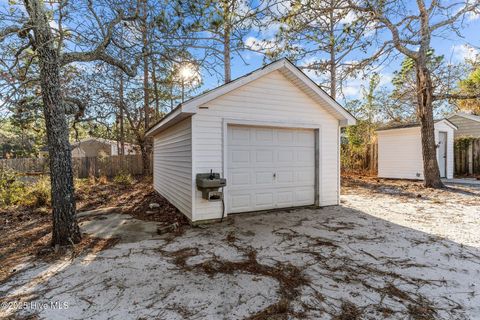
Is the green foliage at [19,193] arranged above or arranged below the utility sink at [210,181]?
below

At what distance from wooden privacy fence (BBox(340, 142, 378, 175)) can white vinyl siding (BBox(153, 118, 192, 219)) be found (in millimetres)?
12285

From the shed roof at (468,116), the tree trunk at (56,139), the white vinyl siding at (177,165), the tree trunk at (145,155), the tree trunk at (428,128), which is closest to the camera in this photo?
the tree trunk at (56,139)

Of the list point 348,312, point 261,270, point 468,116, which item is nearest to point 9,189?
point 261,270

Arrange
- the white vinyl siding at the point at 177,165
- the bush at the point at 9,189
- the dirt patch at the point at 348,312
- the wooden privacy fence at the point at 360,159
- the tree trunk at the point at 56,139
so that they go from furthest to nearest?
the wooden privacy fence at the point at 360,159
the bush at the point at 9,189
the white vinyl siding at the point at 177,165
the tree trunk at the point at 56,139
the dirt patch at the point at 348,312

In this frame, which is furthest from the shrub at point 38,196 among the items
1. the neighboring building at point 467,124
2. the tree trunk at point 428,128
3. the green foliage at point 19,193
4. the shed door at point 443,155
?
the neighboring building at point 467,124

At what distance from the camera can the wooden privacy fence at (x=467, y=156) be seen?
12.3 meters

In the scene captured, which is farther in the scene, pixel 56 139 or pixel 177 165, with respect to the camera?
pixel 177 165

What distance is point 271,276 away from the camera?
2932mm

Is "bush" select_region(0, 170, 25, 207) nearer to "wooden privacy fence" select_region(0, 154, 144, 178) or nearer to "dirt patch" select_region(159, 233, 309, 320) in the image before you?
"wooden privacy fence" select_region(0, 154, 144, 178)

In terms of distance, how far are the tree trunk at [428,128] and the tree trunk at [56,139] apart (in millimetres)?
10990

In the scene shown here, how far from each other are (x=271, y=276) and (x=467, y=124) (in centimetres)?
1905

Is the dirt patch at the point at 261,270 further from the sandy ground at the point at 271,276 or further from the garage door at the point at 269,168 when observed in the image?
the garage door at the point at 269,168

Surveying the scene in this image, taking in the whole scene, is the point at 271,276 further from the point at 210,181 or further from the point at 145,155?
the point at 145,155

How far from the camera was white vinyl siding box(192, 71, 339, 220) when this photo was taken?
5129 millimetres
